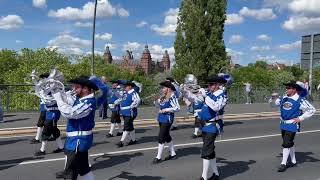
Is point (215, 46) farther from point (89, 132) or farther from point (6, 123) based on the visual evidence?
point (89, 132)

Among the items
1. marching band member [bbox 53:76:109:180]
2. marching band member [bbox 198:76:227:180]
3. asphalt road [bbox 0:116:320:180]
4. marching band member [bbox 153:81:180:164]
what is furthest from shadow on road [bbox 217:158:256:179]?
marching band member [bbox 53:76:109:180]

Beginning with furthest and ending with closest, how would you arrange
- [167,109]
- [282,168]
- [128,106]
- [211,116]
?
1. [128,106]
2. [167,109]
3. [282,168]
4. [211,116]

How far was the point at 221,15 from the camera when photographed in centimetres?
3784

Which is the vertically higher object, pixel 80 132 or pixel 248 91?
pixel 248 91

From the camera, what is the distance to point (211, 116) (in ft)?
28.5

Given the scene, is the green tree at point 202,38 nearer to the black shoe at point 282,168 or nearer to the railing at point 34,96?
the railing at point 34,96

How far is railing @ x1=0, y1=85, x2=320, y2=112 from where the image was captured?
2088 cm

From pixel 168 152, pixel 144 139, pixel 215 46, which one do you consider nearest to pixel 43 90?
pixel 168 152

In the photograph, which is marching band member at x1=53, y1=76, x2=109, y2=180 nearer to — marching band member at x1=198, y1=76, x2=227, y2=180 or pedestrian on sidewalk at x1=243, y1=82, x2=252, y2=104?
marching band member at x1=198, y1=76, x2=227, y2=180

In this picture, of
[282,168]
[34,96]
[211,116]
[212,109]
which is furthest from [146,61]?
[212,109]

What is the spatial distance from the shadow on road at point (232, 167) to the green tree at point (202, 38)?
2637 cm

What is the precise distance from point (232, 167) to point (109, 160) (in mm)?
2817

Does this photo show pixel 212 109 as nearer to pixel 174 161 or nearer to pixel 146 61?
pixel 174 161

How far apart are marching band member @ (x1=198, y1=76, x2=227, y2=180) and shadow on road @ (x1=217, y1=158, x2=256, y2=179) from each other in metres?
0.97
